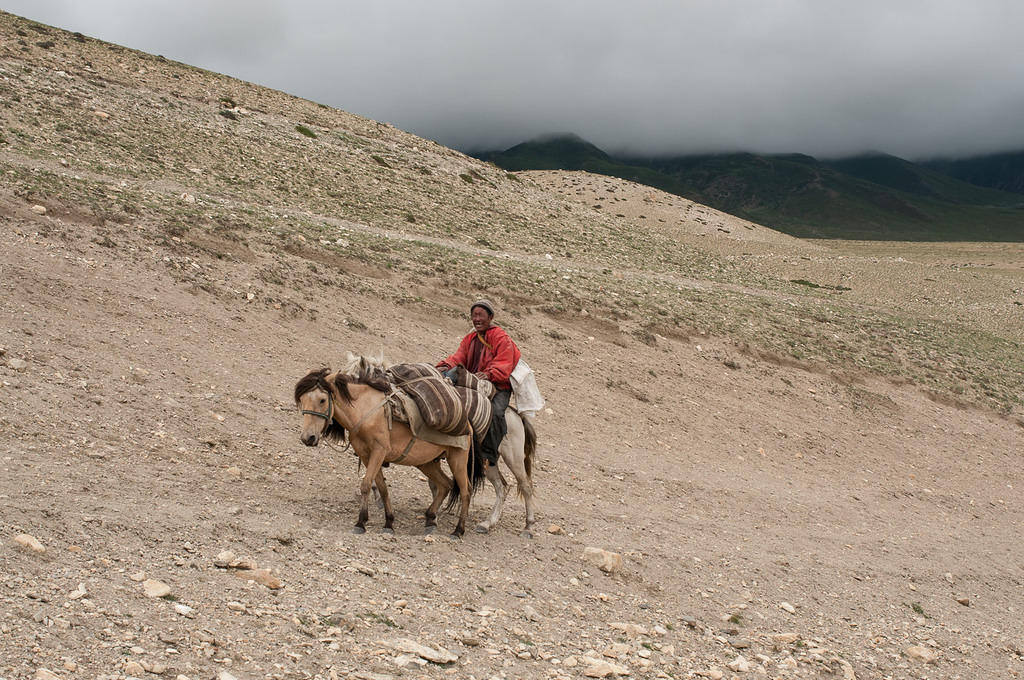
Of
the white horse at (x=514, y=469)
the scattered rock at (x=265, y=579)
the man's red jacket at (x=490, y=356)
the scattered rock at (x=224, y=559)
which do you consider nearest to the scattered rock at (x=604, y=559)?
the white horse at (x=514, y=469)

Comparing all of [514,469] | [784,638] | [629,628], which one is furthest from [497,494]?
[784,638]

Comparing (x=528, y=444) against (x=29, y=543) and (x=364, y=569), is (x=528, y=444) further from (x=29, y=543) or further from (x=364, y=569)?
(x=29, y=543)

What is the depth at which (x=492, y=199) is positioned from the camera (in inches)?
1469

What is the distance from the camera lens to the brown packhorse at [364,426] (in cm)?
714

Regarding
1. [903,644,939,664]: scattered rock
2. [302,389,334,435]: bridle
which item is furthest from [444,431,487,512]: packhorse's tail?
[903,644,939,664]: scattered rock

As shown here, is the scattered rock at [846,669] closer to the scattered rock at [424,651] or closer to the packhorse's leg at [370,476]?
the scattered rock at [424,651]

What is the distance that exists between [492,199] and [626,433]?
81.3ft

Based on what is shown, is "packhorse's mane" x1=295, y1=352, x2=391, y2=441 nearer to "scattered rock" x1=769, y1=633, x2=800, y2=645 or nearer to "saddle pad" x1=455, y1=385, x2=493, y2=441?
"saddle pad" x1=455, y1=385, x2=493, y2=441

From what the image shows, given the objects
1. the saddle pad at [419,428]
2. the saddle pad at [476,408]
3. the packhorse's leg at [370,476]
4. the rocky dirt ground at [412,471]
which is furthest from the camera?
the saddle pad at [476,408]

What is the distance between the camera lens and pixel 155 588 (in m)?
5.28

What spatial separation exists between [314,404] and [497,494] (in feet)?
9.04

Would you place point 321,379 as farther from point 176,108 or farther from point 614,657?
point 176,108

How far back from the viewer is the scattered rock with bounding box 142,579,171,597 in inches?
206

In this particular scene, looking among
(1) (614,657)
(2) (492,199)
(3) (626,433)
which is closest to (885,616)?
(1) (614,657)
